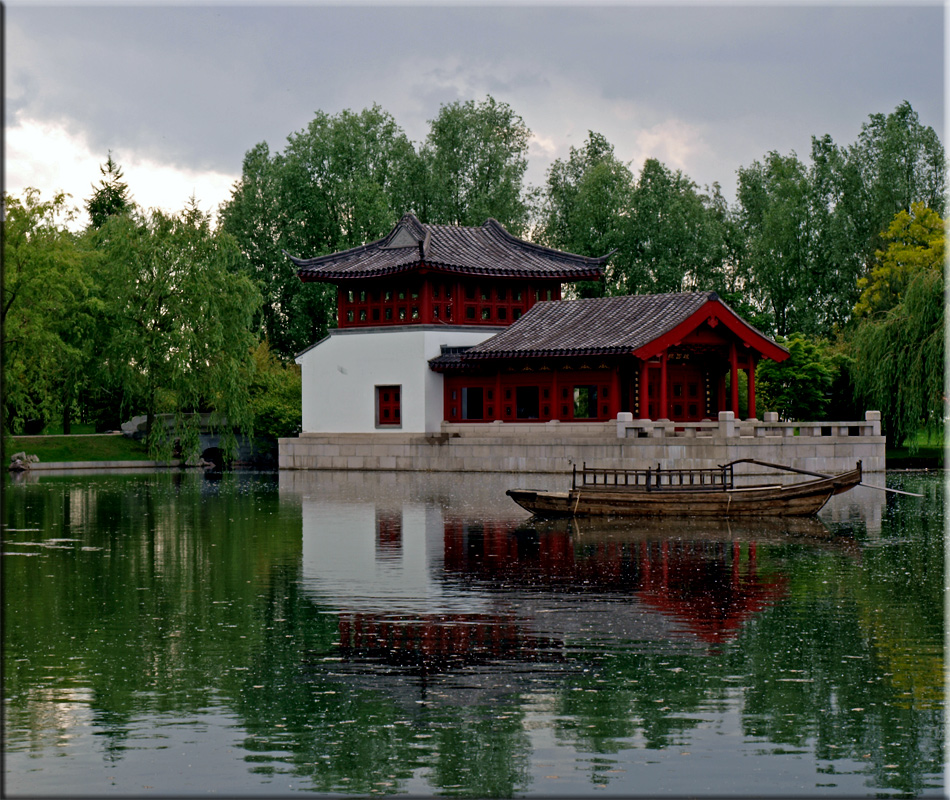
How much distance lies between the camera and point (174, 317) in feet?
158

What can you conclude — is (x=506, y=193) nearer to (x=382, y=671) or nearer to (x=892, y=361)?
(x=892, y=361)

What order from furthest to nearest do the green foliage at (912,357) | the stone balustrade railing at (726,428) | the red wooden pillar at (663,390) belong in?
the red wooden pillar at (663,390) < the green foliage at (912,357) < the stone balustrade railing at (726,428)

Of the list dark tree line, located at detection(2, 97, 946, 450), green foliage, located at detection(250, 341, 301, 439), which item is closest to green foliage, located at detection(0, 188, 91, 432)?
dark tree line, located at detection(2, 97, 946, 450)

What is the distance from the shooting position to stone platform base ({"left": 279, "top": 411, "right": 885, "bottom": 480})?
41.0 m

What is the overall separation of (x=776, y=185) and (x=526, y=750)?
60264mm

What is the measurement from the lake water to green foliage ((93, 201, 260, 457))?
23.8 metres

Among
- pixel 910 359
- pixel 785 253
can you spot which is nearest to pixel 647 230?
pixel 785 253

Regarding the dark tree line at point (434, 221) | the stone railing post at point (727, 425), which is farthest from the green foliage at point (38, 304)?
the stone railing post at point (727, 425)

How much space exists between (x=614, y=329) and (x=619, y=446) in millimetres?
6061

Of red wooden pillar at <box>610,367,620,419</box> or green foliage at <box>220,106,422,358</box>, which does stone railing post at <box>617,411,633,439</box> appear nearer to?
red wooden pillar at <box>610,367,620,419</box>

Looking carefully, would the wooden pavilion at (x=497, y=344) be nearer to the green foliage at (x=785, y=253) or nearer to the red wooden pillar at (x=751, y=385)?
the red wooden pillar at (x=751, y=385)

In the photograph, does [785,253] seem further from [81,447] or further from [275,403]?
[81,447]

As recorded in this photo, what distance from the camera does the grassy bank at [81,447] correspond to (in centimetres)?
5291

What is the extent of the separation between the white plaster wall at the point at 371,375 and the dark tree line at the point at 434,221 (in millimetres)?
2866
